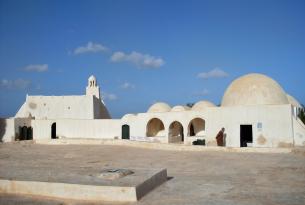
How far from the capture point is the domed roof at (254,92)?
20438 millimetres

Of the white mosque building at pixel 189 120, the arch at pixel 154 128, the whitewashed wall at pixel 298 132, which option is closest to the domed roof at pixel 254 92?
the white mosque building at pixel 189 120

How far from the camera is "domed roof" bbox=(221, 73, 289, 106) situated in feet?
67.1

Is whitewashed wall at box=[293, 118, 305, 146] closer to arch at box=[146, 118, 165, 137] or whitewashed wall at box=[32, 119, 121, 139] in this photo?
arch at box=[146, 118, 165, 137]

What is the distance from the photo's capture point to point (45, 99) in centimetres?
3947

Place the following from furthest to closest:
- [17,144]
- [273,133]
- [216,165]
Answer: [17,144] < [273,133] < [216,165]

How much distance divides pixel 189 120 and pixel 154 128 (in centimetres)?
609

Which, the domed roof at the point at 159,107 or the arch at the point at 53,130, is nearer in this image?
the domed roof at the point at 159,107

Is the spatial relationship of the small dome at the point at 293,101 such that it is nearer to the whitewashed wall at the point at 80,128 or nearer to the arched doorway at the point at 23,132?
the whitewashed wall at the point at 80,128

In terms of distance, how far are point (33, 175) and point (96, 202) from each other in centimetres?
198

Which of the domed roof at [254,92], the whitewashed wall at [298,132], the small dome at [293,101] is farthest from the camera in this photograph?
the small dome at [293,101]

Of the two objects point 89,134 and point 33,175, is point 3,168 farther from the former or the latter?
point 89,134

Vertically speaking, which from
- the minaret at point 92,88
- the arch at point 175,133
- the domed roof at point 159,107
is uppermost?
the minaret at point 92,88

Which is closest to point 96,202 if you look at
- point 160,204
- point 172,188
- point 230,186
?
point 160,204

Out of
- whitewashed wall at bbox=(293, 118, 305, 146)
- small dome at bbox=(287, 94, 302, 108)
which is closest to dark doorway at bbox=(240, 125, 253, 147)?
whitewashed wall at bbox=(293, 118, 305, 146)
